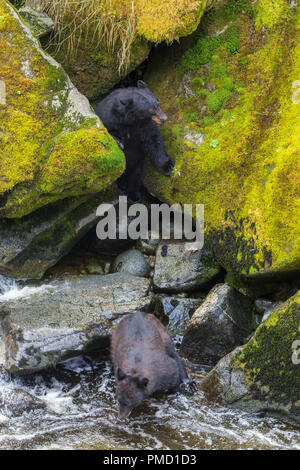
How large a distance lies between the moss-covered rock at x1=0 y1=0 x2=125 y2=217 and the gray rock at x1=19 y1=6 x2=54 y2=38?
61 centimetres

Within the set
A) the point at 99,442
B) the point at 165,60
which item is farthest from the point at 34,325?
the point at 165,60

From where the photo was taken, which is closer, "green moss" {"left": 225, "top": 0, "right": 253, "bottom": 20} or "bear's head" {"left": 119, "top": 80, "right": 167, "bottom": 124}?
"bear's head" {"left": 119, "top": 80, "right": 167, "bottom": 124}

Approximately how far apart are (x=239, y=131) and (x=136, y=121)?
1532 millimetres

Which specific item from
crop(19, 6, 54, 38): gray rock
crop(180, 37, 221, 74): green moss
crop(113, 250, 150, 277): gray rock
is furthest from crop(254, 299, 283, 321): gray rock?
crop(19, 6, 54, 38): gray rock

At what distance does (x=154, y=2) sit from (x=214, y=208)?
10.3ft

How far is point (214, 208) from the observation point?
25.4 feet

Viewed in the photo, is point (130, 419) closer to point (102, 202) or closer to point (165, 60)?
point (102, 202)

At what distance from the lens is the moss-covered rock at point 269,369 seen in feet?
19.8

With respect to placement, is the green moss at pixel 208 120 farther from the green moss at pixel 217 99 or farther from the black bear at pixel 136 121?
the black bear at pixel 136 121

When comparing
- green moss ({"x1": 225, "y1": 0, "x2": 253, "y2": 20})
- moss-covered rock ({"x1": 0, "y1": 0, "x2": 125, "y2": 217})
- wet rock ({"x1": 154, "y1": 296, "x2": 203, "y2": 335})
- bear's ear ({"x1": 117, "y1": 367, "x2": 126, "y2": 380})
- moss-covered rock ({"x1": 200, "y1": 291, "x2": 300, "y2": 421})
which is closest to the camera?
moss-covered rock ({"x1": 200, "y1": 291, "x2": 300, "y2": 421})

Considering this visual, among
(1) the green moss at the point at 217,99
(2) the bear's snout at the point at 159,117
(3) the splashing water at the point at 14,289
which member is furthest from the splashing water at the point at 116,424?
(1) the green moss at the point at 217,99

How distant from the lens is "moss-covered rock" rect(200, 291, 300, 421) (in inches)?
238

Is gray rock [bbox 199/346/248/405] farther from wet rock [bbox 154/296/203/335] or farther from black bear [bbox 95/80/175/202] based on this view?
black bear [bbox 95/80/175/202]

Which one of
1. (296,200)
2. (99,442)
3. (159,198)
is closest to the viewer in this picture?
(99,442)
